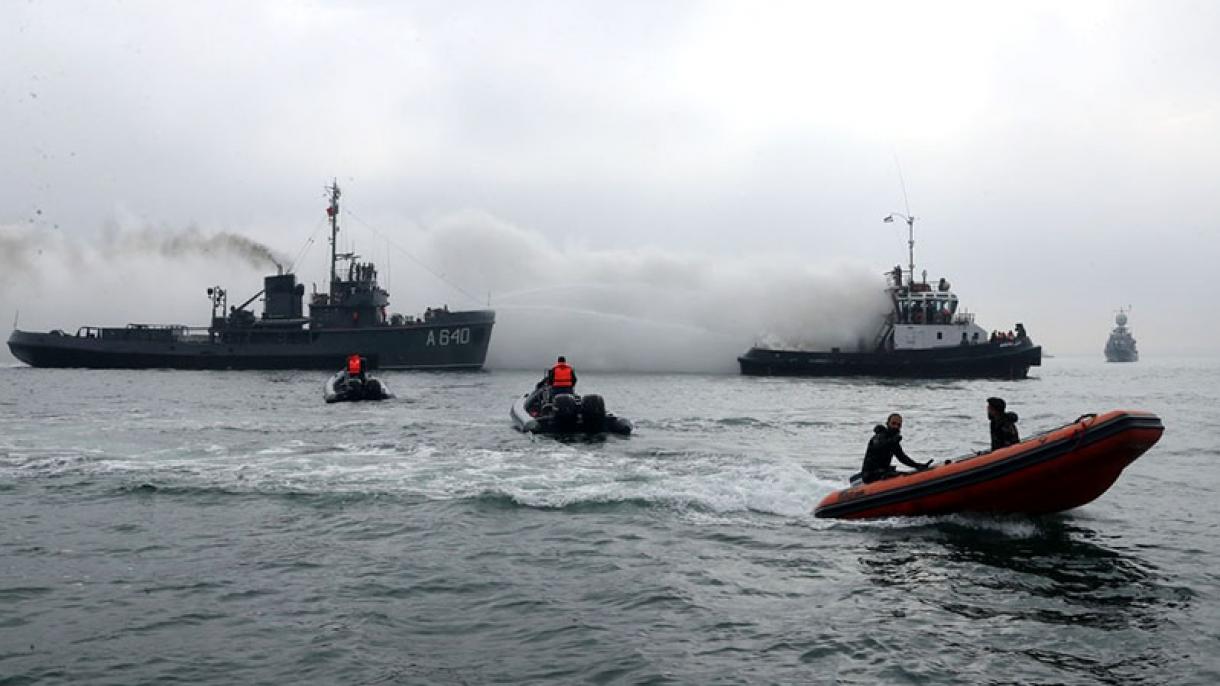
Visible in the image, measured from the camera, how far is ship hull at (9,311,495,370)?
76438 mm

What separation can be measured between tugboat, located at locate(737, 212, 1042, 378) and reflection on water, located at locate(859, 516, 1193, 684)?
59531 millimetres

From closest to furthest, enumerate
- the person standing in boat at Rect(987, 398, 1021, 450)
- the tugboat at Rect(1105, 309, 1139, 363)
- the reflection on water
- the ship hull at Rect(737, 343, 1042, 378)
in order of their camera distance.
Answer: the reflection on water → the person standing in boat at Rect(987, 398, 1021, 450) → the ship hull at Rect(737, 343, 1042, 378) → the tugboat at Rect(1105, 309, 1139, 363)

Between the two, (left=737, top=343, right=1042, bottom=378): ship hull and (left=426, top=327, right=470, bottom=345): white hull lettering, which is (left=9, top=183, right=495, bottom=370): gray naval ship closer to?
(left=426, top=327, right=470, bottom=345): white hull lettering

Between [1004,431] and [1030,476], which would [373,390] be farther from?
[1030,476]

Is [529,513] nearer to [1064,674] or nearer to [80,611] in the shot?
[80,611]

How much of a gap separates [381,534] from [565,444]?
11.6 m

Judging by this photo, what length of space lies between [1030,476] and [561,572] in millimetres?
8015

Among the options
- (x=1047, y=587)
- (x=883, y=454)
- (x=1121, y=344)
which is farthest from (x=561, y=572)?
(x=1121, y=344)

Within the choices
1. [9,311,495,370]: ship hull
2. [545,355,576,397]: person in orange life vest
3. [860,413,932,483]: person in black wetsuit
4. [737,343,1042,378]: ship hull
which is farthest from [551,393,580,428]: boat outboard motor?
[737,343,1042,378]: ship hull

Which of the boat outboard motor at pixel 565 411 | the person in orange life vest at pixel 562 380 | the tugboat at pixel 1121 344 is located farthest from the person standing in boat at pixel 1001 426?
the tugboat at pixel 1121 344

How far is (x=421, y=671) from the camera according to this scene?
8.99 meters

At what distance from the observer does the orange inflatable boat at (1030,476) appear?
1420 cm

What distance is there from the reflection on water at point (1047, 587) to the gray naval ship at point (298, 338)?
65772 millimetres

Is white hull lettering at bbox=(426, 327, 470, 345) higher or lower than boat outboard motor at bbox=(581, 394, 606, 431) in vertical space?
higher
